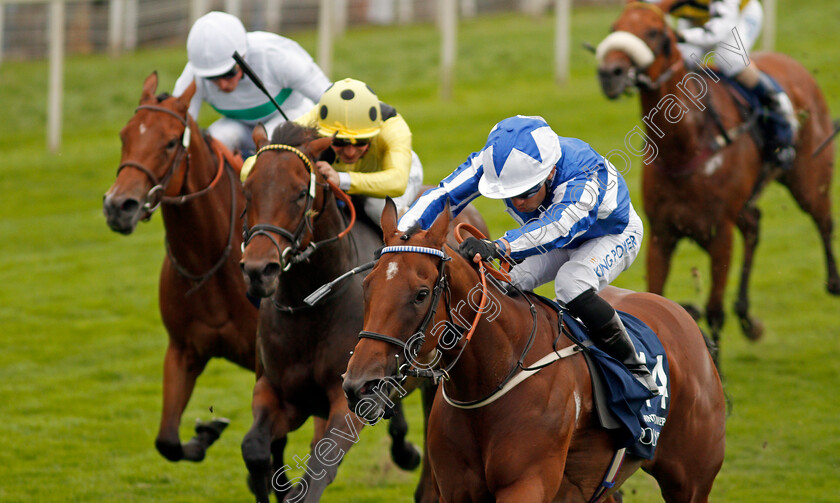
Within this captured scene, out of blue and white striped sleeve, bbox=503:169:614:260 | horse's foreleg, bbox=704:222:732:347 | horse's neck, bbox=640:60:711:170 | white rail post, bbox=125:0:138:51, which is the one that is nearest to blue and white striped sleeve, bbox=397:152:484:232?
blue and white striped sleeve, bbox=503:169:614:260

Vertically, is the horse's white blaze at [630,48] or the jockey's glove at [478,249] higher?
the jockey's glove at [478,249]

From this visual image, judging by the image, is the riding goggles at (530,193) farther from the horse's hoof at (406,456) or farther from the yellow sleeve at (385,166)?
the horse's hoof at (406,456)

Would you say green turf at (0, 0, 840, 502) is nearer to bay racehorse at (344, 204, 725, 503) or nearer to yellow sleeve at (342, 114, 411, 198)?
yellow sleeve at (342, 114, 411, 198)

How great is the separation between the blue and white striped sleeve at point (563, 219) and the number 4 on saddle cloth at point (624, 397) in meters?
0.34

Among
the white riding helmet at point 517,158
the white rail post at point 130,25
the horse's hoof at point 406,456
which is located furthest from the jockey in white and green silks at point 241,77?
the white rail post at point 130,25

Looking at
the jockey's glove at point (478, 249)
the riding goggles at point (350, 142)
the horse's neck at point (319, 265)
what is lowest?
the horse's neck at point (319, 265)

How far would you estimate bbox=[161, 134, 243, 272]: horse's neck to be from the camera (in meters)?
5.27

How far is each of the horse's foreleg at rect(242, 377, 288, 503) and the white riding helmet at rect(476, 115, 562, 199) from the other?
1447mm

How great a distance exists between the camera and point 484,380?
3.54 meters

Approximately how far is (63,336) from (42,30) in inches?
507

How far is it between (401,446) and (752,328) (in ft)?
12.9

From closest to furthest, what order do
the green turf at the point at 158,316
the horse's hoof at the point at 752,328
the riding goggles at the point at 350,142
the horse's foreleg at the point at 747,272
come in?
the riding goggles at the point at 350,142, the green turf at the point at 158,316, the horse's foreleg at the point at 747,272, the horse's hoof at the point at 752,328

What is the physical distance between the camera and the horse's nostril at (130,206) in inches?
194

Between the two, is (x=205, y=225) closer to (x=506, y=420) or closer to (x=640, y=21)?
(x=506, y=420)
